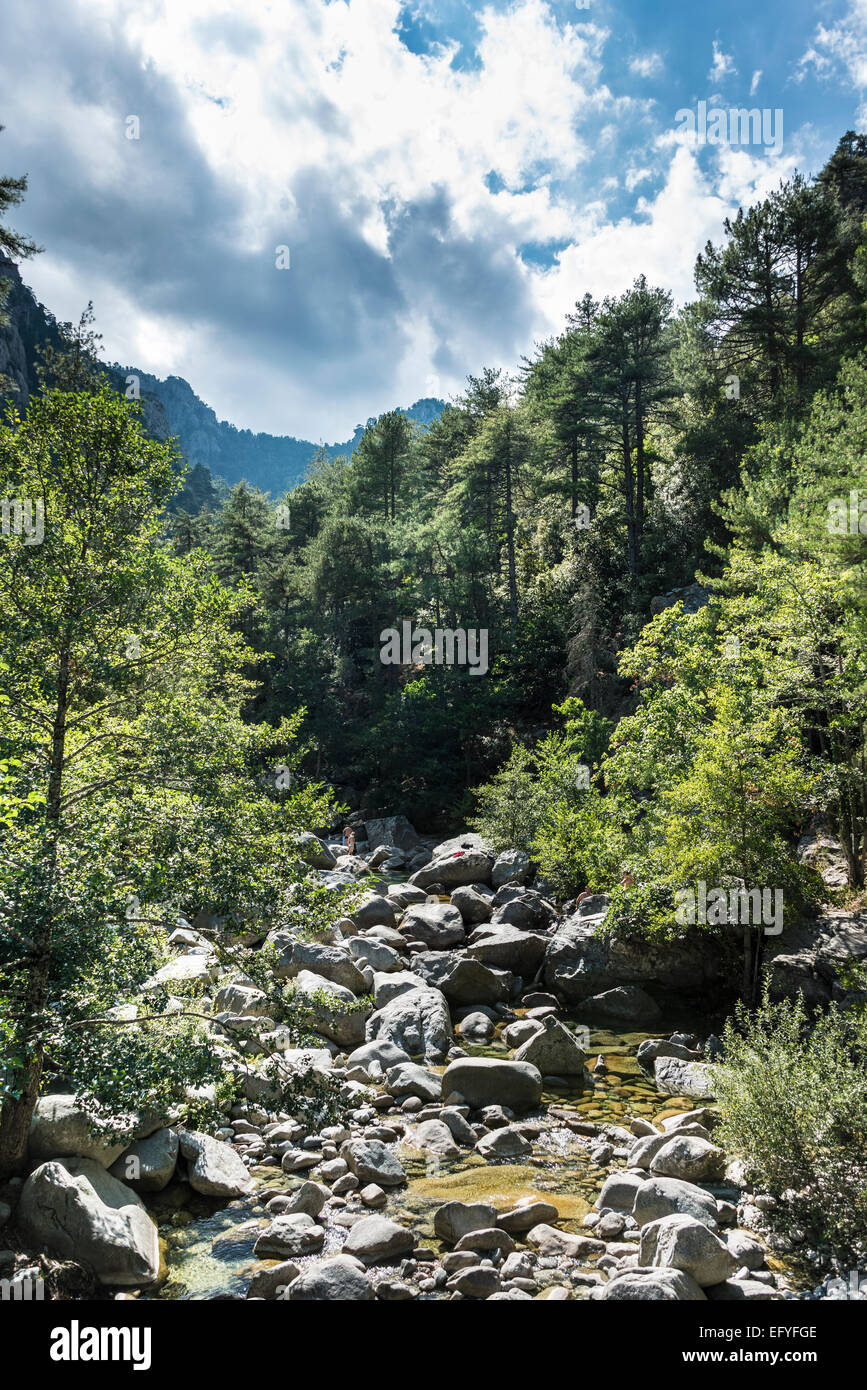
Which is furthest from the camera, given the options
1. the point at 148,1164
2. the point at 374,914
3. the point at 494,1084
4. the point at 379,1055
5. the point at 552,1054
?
the point at 374,914

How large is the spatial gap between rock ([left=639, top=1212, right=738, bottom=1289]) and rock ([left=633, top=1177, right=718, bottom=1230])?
544mm

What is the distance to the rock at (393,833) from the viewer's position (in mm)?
30656

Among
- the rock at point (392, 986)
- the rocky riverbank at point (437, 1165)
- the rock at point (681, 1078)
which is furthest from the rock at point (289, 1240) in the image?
the rock at point (392, 986)

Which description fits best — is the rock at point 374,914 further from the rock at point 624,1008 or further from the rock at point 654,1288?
the rock at point 654,1288

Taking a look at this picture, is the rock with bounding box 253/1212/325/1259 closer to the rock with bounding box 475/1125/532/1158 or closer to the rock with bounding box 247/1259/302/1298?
the rock with bounding box 247/1259/302/1298

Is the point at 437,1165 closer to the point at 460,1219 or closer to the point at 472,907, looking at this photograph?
the point at 460,1219

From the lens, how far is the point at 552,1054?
11.0 metres

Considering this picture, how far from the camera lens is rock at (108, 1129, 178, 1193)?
738cm

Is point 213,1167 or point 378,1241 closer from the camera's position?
point 378,1241

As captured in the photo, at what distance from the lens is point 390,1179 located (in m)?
7.93

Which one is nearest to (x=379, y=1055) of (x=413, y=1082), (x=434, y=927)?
(x=413, y=1082)

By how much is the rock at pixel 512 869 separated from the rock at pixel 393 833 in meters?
8.67

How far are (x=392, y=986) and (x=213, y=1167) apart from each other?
232 inches
